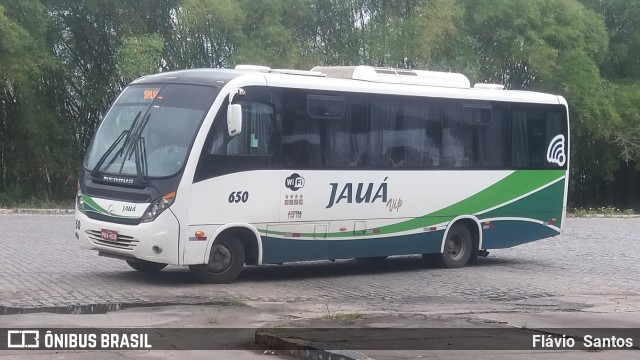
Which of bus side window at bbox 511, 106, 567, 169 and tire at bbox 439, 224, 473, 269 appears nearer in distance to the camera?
tire at bbox 439, 224, 473, 269

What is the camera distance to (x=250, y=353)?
960cm

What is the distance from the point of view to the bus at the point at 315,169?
14.2 meters

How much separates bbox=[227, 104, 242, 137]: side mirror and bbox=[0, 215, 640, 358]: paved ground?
224cm

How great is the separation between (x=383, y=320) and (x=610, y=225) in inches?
816

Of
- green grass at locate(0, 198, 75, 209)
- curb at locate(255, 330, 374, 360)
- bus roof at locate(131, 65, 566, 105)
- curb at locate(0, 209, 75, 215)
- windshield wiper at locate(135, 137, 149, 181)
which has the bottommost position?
curb at locate(255, 330, 374, 360)

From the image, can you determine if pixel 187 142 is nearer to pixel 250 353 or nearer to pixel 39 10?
pixel 250 353

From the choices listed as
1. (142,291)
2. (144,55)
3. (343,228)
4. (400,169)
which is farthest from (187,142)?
(144,55)

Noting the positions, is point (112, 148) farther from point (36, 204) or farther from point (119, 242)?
point (36, 204)

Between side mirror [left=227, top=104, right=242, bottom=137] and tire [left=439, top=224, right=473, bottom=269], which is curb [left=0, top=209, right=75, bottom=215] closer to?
tire [left=439, top=224, right=473, bottom=269]

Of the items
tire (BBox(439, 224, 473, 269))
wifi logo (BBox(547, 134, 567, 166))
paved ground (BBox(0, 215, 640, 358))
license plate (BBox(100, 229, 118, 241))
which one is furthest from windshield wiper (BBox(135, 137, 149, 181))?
wifi logo (BBox(547, 134, 567, 166))

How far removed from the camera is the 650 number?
47.9 feet

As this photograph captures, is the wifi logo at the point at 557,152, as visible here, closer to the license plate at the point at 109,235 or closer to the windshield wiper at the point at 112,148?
the windshield wiper at the point at 112,148

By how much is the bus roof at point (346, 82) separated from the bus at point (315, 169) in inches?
1.1

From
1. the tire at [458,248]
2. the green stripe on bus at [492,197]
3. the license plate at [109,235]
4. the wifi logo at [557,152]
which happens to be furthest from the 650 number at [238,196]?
the wifi logo at [557,152]
